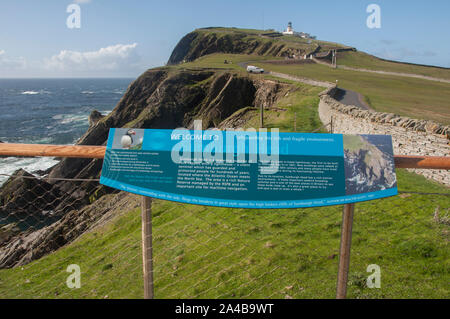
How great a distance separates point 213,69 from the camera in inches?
2047

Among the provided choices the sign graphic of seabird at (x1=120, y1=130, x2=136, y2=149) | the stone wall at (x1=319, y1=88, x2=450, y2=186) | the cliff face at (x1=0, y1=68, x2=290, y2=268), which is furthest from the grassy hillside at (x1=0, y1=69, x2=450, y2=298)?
the cliff face at (x1=0, y1=68, x2=290, y2=268)

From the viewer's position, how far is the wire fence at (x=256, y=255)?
511cm

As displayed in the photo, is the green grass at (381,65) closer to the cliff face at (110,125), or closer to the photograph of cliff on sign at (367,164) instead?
the cliff face at (110,125)

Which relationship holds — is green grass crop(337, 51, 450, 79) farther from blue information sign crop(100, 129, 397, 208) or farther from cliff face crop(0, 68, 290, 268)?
blue information sign crop(100, 129, 397, 208)

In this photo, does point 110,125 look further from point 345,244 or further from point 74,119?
point 345,244

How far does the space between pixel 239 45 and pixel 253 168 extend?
107150 mm

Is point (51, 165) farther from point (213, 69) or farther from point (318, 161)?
point (318, 161)

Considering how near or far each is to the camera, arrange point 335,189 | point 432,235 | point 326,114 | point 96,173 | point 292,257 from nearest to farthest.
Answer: point 335,189 < point 292,257 < point 432,235 < point 326,114 < point 96,173

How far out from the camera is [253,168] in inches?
115

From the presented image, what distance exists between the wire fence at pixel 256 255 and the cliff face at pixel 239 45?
245 ft

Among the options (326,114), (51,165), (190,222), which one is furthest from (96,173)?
(190,222)

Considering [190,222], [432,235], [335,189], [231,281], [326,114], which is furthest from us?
[326,114]

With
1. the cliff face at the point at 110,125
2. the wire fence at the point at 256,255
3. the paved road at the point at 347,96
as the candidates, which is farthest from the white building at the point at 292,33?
the wire fence at the point at 256,255

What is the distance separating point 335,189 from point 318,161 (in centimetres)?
30
